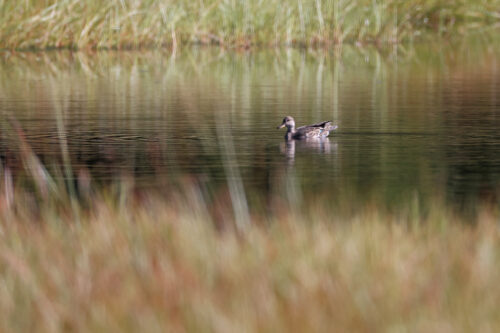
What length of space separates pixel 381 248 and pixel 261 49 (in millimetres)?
21294

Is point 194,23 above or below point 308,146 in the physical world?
above

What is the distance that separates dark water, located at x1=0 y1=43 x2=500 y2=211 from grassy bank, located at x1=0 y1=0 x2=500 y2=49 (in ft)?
2.67

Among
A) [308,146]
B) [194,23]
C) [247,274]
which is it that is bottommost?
[308,146]

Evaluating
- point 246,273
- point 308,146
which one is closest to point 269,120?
point 308,146

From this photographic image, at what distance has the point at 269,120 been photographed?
526 inches

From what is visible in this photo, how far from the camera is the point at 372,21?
1057 inches

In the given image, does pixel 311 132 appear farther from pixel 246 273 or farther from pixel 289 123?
pixel 246 273

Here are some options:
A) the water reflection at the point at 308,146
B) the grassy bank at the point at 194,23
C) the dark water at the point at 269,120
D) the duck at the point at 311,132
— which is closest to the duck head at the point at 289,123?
the duck at the point at 311,132

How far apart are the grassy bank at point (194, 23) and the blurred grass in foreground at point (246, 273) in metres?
17.8

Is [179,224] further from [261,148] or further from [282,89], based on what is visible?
[282,89]

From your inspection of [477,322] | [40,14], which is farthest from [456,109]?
[40,14]

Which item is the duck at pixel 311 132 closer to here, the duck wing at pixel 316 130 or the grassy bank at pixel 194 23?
the duck wing at pixel 316 130

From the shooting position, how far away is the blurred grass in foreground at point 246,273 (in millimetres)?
4500

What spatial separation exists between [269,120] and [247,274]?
8.31 m
